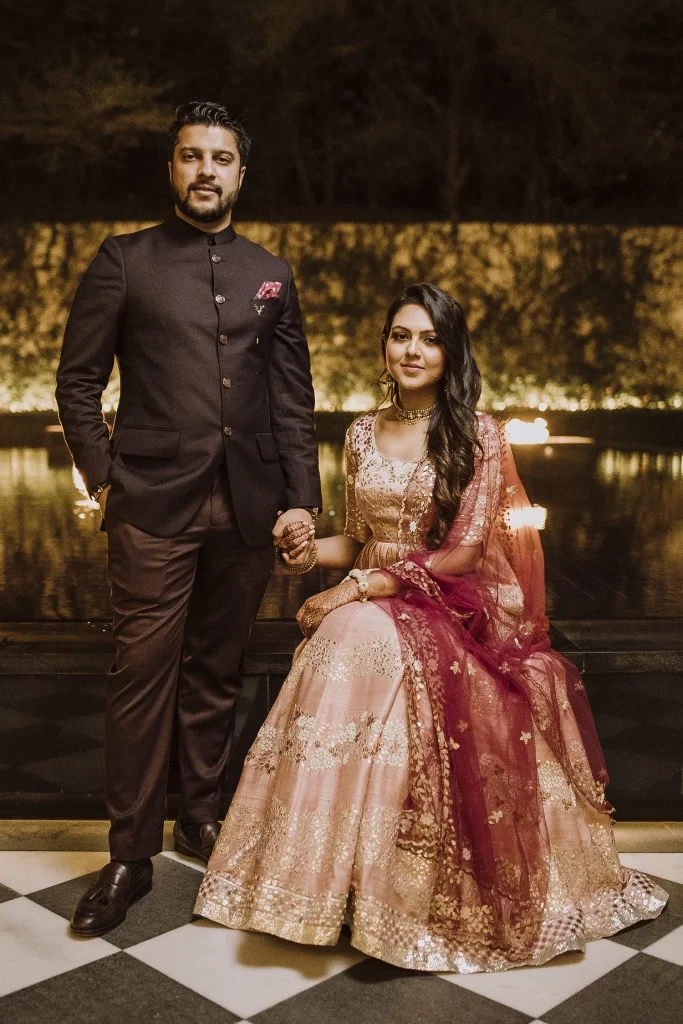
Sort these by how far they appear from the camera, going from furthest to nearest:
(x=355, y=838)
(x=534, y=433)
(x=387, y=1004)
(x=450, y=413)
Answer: (x=534, y=433) → (x=450, y=413) → (x=355, y=838) → (x=387, y=1004)

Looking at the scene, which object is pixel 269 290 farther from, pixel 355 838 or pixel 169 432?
pixel 355 838

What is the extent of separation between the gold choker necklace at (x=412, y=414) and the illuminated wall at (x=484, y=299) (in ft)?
23.4

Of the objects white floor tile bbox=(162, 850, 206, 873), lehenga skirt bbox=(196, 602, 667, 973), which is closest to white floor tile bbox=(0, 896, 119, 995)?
lehenga skirt bbox=(196, 602, 667, 973)

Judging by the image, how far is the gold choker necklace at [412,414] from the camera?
2.37m

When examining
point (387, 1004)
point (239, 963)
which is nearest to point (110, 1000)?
point (239, 963)

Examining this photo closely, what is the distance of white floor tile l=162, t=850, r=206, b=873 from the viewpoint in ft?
8.07

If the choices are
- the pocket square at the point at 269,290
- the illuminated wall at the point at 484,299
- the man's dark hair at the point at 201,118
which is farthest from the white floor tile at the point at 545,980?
the illuminated wall at the point at 484,299

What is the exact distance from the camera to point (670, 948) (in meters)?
2.06

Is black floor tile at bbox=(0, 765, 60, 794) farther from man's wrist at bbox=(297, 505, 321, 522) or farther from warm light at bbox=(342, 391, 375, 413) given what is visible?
warm light at bbox=(342, 391, 375, 413)

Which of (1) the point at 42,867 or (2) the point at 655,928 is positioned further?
(1) the point at 42,867

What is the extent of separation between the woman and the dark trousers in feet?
0.49

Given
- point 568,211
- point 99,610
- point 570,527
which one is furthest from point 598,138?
point 99,610

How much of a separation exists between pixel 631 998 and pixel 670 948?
20cm

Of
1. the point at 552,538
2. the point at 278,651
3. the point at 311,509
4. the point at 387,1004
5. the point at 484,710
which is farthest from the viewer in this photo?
the point at 552,538
